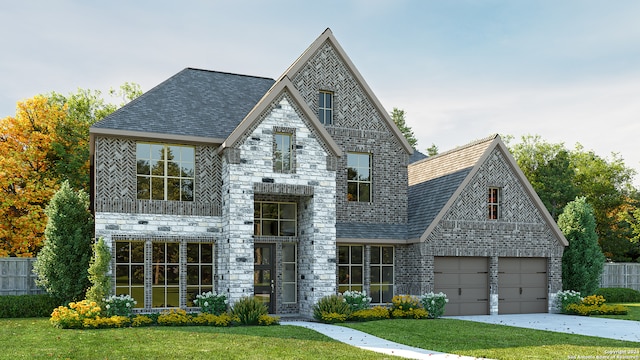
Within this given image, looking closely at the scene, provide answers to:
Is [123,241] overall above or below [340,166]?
below

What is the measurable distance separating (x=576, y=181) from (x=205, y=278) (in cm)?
4082

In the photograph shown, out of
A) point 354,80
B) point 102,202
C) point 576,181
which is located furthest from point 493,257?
point 576,181

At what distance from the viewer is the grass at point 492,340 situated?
13300 mm

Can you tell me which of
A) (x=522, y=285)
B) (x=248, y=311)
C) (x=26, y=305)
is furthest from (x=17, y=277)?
(x=522, y=285)

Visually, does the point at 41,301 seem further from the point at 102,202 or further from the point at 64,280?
Answer: the point at 102,202

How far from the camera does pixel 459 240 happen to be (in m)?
22.9

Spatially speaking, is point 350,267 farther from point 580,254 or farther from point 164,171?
point 580,254

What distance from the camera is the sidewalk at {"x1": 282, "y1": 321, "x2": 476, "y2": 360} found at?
1296 centimetres

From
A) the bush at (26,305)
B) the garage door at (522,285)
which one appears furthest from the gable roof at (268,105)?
the garage door at (522,285)

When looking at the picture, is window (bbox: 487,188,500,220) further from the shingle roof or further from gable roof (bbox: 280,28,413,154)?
gable roof (bbox: 280,28,413,154)

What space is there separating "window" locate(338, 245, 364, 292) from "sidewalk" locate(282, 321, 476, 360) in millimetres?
3012

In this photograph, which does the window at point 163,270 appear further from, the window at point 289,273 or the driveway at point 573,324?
the driveway at point 573,324

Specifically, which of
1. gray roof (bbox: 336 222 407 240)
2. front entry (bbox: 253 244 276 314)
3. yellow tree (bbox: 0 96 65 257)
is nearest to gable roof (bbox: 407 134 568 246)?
gray roof (bbox: 336 222 407 240)

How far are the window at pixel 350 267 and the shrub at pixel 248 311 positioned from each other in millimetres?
4068
